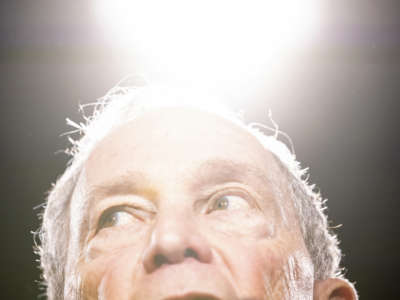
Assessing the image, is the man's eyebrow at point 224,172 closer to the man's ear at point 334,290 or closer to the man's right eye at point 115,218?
the man's right eye at point 115,218

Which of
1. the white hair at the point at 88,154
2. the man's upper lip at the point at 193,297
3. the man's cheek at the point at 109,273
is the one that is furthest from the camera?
the white hair at the point at 88,154

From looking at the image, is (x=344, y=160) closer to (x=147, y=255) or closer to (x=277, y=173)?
(x=277, y=173)

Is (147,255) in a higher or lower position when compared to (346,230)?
lower

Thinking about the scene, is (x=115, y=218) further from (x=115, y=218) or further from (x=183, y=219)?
(x=183, y=219)

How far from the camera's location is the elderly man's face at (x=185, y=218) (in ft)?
3.43

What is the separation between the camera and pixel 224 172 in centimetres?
125

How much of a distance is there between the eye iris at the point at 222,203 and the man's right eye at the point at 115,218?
24cm

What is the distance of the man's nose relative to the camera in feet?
3.40

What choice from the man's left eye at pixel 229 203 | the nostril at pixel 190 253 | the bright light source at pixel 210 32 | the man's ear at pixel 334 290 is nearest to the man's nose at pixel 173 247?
the nostril at pixel 190 253

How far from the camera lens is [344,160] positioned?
1.71m

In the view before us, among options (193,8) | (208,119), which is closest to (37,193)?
(208,119)

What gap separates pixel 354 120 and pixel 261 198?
0.63 metres

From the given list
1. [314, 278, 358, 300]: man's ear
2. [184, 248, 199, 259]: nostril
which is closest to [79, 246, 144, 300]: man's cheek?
[184, 248, 199, 259]: nostril

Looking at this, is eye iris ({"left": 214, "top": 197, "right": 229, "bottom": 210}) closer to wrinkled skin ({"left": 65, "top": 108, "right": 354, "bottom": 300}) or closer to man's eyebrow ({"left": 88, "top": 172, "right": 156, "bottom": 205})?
wrinkled skin ({"left": 65, "top": 108, "right": 354, "bottom": 300})
